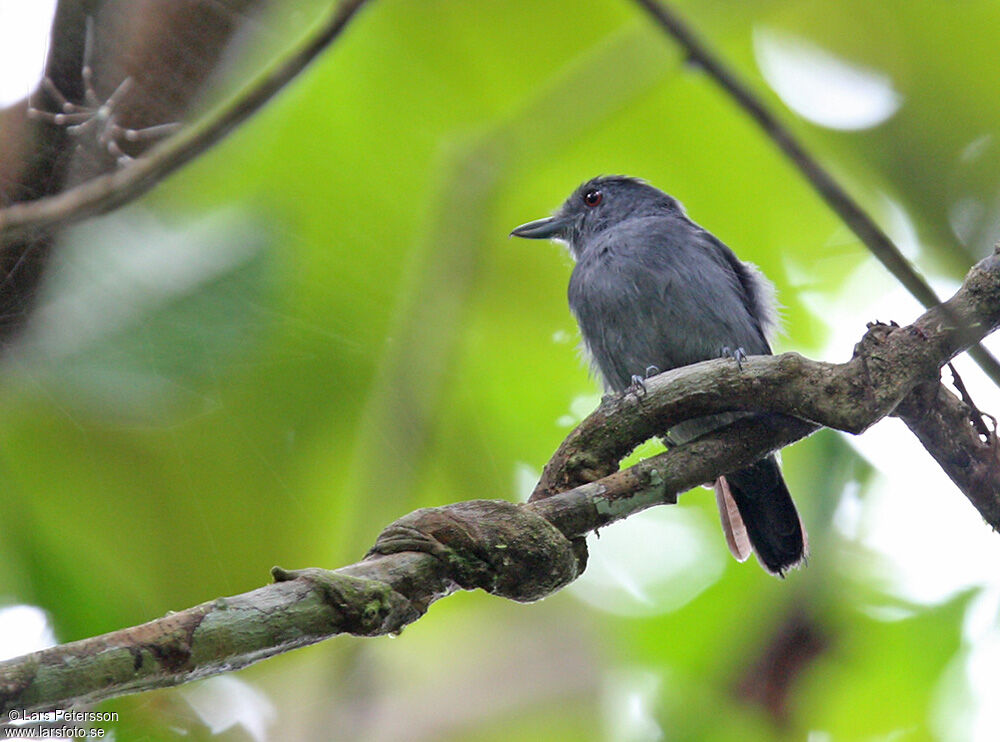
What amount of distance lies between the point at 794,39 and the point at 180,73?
2.66 metres

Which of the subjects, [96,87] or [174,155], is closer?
[174,155]

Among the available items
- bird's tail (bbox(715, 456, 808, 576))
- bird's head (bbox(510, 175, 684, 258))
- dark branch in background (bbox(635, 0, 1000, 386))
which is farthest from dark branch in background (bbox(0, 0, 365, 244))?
bird's head (bbox(510, 175, 684, 258))

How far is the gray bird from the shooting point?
3.70 meters

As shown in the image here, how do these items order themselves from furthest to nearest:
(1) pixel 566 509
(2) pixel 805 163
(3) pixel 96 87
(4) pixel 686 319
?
(4) pixel 686 319 < (3) pixel 96 87 < (1) pixel 566 509 < (2) pixel 805 163

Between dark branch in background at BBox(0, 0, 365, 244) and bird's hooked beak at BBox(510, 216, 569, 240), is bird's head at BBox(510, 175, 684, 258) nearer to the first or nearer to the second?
bird's hooked beak at BBox(510, 216, 569, 240)

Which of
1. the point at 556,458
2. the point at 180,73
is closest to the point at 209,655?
the point at 556,458

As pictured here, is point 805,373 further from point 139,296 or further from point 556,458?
point 139,296

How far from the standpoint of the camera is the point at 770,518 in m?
3.69

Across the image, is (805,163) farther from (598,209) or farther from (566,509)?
(598,209)

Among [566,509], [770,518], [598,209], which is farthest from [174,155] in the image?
[598,209]

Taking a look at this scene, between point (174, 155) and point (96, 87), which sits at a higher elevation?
point (96, 87)

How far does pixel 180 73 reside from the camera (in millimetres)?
3426

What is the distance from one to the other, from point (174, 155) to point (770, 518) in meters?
2.28

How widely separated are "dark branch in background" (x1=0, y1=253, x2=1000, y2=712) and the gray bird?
1095mm
